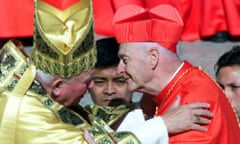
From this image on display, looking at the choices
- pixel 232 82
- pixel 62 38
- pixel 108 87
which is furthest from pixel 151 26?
pixel 108 87

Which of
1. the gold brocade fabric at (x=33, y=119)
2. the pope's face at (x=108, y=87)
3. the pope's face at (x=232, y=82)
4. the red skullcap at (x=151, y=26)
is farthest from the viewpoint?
the pope's face at (x=108, y=87)

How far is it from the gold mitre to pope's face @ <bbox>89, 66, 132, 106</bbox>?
3.27 feet

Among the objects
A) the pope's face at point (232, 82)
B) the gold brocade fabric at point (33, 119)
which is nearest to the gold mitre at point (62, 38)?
the gold brocade fabric at point (33, 119)

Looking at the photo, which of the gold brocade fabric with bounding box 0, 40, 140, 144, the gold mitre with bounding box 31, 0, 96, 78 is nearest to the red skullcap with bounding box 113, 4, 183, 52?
the gold mitre with bounding box 31, 0, 96, 78

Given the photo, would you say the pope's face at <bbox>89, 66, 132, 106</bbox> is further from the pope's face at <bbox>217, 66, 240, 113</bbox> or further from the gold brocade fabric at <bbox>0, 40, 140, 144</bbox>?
the gold brocade fabric at <bbox>0, 40, 140, 144</bbox>

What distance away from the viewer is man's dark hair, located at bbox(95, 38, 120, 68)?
4.71 meters

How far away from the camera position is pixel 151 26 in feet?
12.4

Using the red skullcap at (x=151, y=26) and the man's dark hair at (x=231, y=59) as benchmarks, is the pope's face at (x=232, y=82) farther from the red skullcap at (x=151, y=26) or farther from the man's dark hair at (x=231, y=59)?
the red skullcap at (x=151, y=26)

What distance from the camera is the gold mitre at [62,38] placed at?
362cm

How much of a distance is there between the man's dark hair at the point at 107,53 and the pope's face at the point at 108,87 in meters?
0.02

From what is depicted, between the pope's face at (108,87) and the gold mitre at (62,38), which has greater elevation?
the gold mitre at (62,38)

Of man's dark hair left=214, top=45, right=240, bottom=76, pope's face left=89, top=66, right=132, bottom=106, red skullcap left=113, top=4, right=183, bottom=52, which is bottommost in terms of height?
pope's face left=89, top=66, right=132, bottom=106

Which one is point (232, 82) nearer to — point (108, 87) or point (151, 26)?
point (108, 87)

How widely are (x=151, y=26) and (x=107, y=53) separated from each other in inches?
39.5
